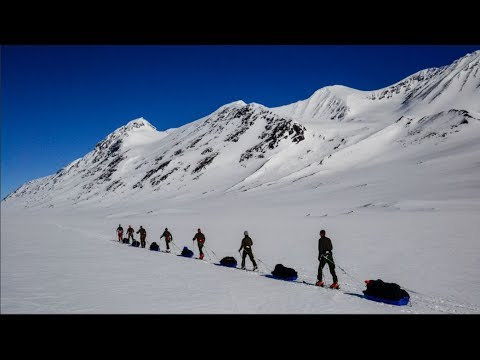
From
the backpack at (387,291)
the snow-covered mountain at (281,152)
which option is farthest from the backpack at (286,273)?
the snow-covered mountain at (281,152)

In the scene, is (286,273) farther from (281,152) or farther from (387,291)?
(281,152)

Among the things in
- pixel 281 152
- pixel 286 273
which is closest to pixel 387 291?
pixel 286 273

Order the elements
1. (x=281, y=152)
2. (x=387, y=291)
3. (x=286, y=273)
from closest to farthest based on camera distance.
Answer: (x=387, y=291) < (x=286, y=273) < (x=281, y=152)

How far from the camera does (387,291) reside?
11.0 metres

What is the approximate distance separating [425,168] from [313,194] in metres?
24.2

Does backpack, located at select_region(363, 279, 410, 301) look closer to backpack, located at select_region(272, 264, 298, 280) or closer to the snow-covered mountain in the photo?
backpack, located at select_region(272, 264, 298, 280)

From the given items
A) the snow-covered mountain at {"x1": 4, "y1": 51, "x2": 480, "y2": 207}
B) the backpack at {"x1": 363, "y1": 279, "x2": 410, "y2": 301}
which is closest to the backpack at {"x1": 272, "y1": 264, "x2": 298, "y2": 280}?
the backpack at {"x1": 363, "y1": 279, "x2": 410, "y2": 301}

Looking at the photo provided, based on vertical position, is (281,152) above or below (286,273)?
above

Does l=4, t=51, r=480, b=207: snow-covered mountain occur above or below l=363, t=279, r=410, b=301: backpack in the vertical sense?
above

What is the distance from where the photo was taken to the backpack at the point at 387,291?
10.8 m

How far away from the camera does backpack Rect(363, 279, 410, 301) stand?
10828 millimetres
